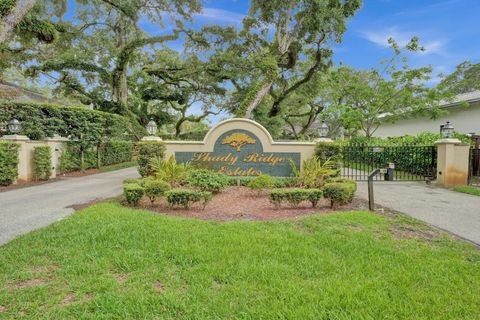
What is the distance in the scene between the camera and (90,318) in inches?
90.1

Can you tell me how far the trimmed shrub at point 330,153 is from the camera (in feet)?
Answer: 30.0

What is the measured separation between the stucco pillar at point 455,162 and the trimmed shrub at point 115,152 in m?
17.1

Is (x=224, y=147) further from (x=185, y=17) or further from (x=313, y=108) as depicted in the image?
(x=313, y=108)

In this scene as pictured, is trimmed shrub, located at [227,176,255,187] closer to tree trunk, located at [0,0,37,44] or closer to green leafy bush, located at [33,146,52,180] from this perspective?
tree trunk, located at [0,0,37,44]

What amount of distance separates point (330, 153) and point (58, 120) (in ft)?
42.2

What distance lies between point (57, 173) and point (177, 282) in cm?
1237

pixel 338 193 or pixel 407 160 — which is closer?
pixel 338 193

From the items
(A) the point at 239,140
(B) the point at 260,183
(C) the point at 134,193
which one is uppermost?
(A) the point at 239,140

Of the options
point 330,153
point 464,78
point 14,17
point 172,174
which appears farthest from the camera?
point 464,78

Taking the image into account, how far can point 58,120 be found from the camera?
13.3m

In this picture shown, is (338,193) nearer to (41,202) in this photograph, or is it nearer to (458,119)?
(41,202)

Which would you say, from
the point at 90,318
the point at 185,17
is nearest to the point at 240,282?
the point at 90,318

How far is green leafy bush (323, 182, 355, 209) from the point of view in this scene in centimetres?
623

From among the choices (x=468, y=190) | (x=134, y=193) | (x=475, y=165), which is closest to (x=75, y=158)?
(x=134, y=193)
